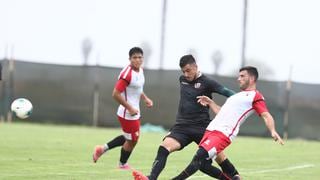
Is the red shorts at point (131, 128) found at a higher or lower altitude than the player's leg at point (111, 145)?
higher

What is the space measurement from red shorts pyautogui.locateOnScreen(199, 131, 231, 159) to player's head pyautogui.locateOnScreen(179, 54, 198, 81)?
1.18 m

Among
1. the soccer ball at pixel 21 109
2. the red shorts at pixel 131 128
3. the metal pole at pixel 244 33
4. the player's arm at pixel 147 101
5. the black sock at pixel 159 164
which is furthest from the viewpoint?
the metal pole at pixel 244 33

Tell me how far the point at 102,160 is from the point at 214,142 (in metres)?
5.52

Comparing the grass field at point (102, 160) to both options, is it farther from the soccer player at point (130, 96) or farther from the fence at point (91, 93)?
the fence at point (91, 93)

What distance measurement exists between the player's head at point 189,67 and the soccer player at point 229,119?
0.93 metres

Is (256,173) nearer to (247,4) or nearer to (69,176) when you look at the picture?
(69,176)

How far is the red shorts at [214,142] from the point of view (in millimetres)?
10188

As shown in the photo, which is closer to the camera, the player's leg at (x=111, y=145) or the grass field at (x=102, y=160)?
the grass field at (x=102, y=160)

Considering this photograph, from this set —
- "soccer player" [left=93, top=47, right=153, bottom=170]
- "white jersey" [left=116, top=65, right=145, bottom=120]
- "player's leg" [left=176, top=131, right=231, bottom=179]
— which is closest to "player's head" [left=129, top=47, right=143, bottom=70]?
"soccer player" [left=93, top=47, right=153, bottom=170]

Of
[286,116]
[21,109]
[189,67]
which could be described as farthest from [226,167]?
[286,116]

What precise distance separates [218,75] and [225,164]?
1923cm

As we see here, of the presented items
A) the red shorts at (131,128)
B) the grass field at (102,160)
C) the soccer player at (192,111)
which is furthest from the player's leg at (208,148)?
the red shorts at (131,128)

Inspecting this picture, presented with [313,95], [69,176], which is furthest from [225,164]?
[313,95]

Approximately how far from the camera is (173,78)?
3081 cm
